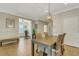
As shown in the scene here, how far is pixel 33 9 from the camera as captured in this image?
145 centimetres

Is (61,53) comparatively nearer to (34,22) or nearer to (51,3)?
(34,22)

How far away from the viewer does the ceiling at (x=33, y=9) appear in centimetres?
142

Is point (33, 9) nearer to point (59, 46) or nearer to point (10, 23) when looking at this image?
point (10, 23)

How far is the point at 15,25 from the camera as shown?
146 centimetres

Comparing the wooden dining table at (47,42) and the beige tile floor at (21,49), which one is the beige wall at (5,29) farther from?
the wooden dining table at (47,42)

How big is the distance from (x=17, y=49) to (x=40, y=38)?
1.27ft

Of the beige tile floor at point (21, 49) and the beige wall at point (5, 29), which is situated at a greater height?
the beige wall at point (5, 29)

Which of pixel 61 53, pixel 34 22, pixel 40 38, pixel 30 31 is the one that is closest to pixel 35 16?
pixel 34 22

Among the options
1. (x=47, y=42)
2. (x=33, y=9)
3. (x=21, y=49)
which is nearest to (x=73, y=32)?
(x=47, y=42)

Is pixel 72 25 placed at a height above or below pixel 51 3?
below

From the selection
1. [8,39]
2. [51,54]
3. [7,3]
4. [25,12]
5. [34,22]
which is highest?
[7,3]

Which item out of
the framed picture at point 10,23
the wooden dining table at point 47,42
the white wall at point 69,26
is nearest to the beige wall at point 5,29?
the framed picture at point 10,23

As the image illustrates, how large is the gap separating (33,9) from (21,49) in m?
0.63

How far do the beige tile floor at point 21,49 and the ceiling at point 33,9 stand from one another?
1.31 feet
